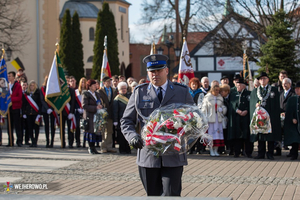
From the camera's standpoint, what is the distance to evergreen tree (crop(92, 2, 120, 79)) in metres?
48.5

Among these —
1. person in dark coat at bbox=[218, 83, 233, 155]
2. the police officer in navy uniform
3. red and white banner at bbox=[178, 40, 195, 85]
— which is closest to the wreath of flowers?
the police officer in navy uniform

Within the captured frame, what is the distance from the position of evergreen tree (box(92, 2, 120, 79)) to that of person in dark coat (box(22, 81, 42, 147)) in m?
32.3

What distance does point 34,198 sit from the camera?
12.0 ft

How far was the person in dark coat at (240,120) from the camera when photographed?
12.9 meters

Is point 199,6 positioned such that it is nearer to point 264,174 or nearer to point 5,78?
point 5,78

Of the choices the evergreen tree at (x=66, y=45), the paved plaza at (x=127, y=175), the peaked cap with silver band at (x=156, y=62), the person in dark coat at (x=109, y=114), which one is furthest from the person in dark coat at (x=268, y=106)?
the evergreen tree at (x=66, y=45)

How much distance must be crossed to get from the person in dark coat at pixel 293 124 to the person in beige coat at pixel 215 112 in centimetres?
168

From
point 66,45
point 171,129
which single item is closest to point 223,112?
point 171,129

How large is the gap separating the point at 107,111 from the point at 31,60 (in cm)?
3417

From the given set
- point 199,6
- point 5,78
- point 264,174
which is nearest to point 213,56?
point 199,6

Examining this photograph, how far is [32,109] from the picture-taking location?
15.3m

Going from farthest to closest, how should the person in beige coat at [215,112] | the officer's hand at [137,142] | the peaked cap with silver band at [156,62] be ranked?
the person in beige coat at [215,112]
the peaked cap with silver band at [156,62]
the officer's hand at [137,142]

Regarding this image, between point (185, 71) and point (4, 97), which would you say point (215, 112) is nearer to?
point (185, 71)

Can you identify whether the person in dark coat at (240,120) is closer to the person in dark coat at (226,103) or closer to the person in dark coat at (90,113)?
the person in dark coat at (226,103)
